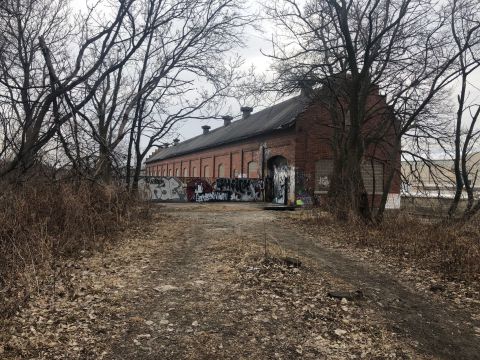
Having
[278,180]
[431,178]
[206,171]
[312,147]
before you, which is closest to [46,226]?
[431,178]

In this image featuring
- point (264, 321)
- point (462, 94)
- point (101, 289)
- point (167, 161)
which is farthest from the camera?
point (167, 161)

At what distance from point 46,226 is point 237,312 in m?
4.29

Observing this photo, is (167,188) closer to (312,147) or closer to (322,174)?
(312,147)

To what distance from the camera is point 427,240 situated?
29.8ft

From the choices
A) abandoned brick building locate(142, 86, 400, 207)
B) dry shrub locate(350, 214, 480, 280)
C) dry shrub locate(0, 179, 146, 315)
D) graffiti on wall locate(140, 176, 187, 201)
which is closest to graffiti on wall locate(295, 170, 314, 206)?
abandoned brick building locate(142, 86, 400, 207)

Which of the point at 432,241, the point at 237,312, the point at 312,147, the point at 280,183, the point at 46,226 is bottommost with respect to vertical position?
the point at 237,312

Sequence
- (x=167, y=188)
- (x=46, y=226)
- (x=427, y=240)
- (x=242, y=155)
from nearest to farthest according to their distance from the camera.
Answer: (x=46, y=226) → (x=427, y=240) → (x=167, y=188) → (x=242, y=155)

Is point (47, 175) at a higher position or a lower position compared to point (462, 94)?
lower

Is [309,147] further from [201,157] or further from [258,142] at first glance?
[201,157]

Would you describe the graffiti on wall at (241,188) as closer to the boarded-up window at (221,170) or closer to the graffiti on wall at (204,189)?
the graffiti on wall at (204,189)

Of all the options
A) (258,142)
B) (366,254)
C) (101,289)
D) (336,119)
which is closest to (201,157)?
(258,142)

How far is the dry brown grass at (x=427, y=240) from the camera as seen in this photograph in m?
7.32

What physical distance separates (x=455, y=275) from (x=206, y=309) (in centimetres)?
425

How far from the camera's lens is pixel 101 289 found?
5.90 meters
